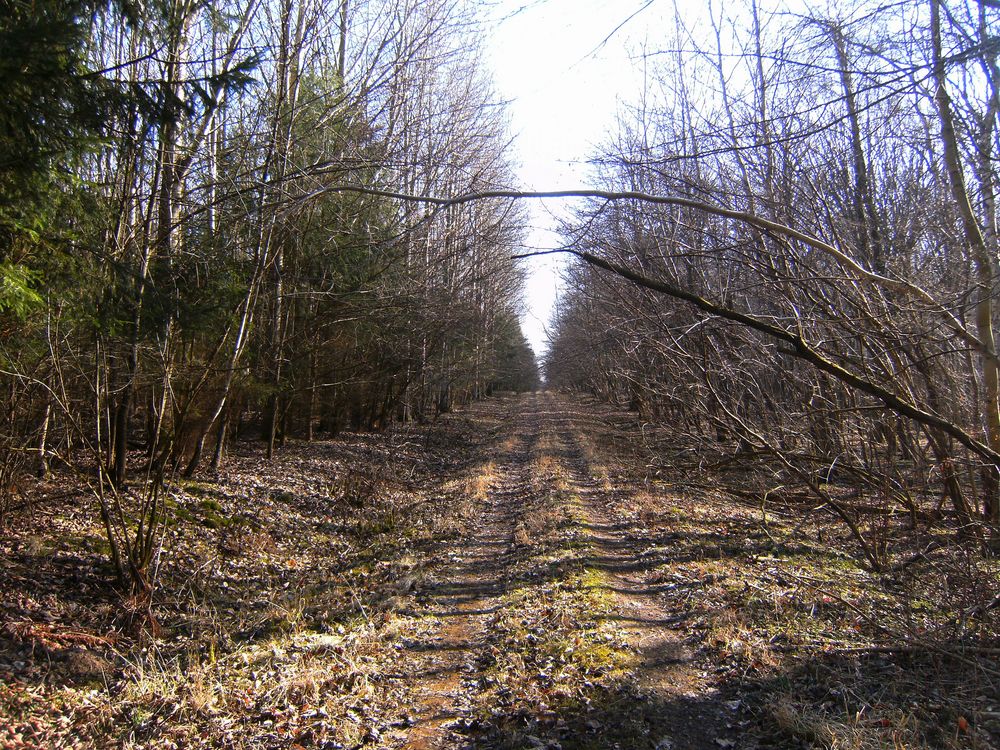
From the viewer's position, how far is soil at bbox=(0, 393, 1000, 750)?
159 inches

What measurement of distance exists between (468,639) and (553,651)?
0.85 meters

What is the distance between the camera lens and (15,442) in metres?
6.40

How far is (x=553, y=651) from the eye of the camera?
513 centimetres

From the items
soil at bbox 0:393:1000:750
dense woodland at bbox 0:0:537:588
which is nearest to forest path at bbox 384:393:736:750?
soil at bbox 0:393:1000:750

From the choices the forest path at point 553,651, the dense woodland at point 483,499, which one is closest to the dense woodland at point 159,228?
the dense woodland at point 483,499

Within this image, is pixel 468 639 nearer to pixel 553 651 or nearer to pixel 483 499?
pixel 553 651

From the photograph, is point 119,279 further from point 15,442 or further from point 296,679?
point 296,679

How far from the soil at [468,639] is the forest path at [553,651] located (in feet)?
0.07

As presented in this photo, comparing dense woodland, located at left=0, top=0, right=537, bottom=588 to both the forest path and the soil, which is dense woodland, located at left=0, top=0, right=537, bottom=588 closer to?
the soil

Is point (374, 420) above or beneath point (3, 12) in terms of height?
beneath

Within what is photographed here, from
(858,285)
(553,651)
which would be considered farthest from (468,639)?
(858,285)

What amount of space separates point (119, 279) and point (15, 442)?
6.50 feet

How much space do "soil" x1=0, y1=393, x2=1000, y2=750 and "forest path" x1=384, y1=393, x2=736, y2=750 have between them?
21 millimetres

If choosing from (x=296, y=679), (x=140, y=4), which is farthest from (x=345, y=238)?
(x=296, y=679)
